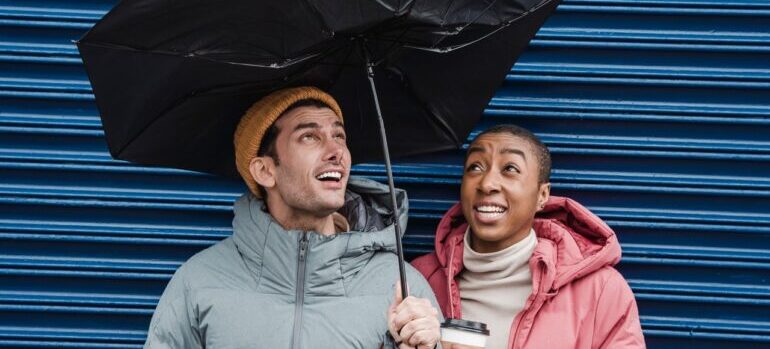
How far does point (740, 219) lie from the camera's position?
444 centimetres

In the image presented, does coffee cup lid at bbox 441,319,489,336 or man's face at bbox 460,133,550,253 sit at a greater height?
man's face at bbox 460,133,550,253

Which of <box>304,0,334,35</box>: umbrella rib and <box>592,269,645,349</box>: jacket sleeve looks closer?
<box>304,0,334,35</box>: umbrella rib

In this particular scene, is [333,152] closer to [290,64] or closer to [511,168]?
[290,64]

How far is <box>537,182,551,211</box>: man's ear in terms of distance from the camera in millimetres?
4102

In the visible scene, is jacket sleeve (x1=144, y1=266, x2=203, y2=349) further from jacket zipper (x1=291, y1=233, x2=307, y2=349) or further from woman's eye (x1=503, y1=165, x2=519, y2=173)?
woman's eye (x1=503, y1=165, x2=519, y2=173)

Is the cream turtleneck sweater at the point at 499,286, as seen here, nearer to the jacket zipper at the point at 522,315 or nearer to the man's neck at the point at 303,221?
the jacket zipper at the point at 522,315

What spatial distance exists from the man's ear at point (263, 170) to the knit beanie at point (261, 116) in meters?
0.03

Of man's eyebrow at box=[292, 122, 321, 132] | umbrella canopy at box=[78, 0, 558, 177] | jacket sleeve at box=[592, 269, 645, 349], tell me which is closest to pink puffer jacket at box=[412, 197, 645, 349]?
jacket sleeve at box=[592, 269, 645, 349]

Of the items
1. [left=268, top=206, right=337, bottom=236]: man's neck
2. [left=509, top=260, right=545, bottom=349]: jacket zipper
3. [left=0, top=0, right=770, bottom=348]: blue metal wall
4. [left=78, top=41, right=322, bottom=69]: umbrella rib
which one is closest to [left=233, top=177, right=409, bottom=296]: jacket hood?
[left=268, top=206, right=337, bottom=236]: man's neck

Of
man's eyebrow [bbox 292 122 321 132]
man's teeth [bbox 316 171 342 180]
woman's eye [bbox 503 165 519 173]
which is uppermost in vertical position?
man's eyebrow [bbox 292 122 321 132]

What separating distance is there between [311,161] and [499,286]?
1016 mm

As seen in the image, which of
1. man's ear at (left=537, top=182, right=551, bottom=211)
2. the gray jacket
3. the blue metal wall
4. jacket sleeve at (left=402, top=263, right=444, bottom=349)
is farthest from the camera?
the blue metal wall

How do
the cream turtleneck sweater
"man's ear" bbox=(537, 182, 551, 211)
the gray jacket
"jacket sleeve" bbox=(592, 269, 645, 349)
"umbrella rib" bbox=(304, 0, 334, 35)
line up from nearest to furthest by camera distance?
1. "umbrella rib" bbox=(304, 0, 334, 35)
2. the gray jacket
3. "jacket sleeve" bbox=(592, 269, 645, 349)
4. the cream turtleneck sweater
5. "man's ear" bbox=(537, 182, 551, 211)

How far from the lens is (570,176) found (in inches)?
179
